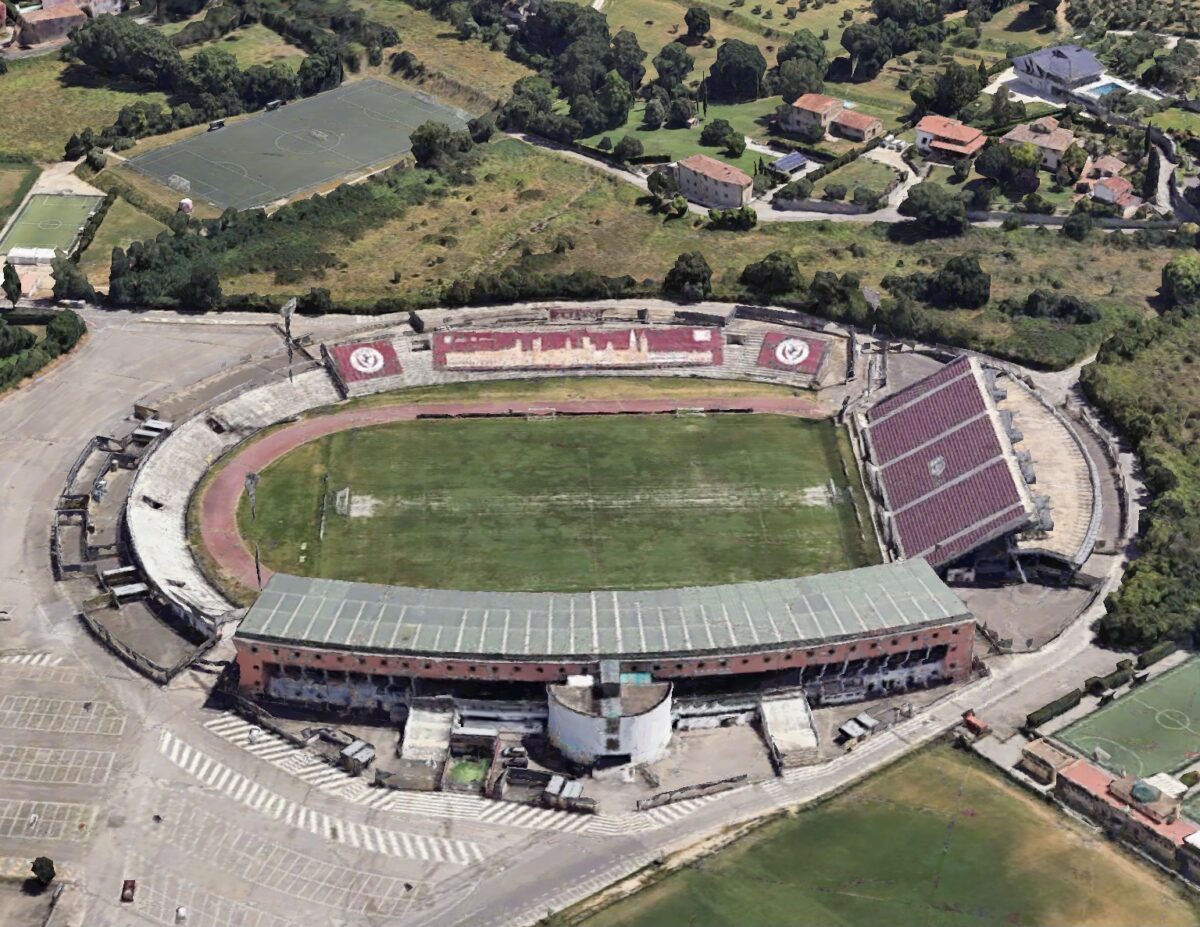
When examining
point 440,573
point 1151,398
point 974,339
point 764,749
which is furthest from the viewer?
point 974,339

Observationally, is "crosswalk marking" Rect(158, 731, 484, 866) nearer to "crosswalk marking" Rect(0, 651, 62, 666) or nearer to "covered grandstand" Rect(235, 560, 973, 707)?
"covered grandstand" Rect(235, 560, 973, 707)

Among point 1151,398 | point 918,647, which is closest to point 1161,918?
point 918,647

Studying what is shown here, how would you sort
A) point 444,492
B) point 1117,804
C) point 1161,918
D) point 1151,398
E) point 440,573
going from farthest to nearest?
point 1151,398 → point 444,492 → point 440,573 → point 1117,804 → point 1161,918

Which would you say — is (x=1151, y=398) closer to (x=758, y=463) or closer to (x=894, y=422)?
(x=894, y=422)

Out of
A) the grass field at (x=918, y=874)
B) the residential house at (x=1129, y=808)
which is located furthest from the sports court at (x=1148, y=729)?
the grass field at (x=918, y=874)

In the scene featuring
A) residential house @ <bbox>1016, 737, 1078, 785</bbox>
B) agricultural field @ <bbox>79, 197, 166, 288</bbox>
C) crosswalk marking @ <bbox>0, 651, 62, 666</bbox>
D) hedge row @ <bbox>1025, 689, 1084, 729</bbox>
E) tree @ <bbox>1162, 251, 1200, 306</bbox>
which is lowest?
agricultural field @ <bbox>79, 197, 166, 288</bbox>

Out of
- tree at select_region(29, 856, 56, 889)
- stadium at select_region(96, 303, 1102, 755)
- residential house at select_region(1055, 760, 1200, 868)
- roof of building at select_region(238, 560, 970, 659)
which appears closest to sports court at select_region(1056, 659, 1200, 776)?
residential house at select_region(1055, 760, 1200, 868)

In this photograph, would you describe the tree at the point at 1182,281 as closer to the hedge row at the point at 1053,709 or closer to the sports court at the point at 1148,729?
the sports court at the point at 1148,729
